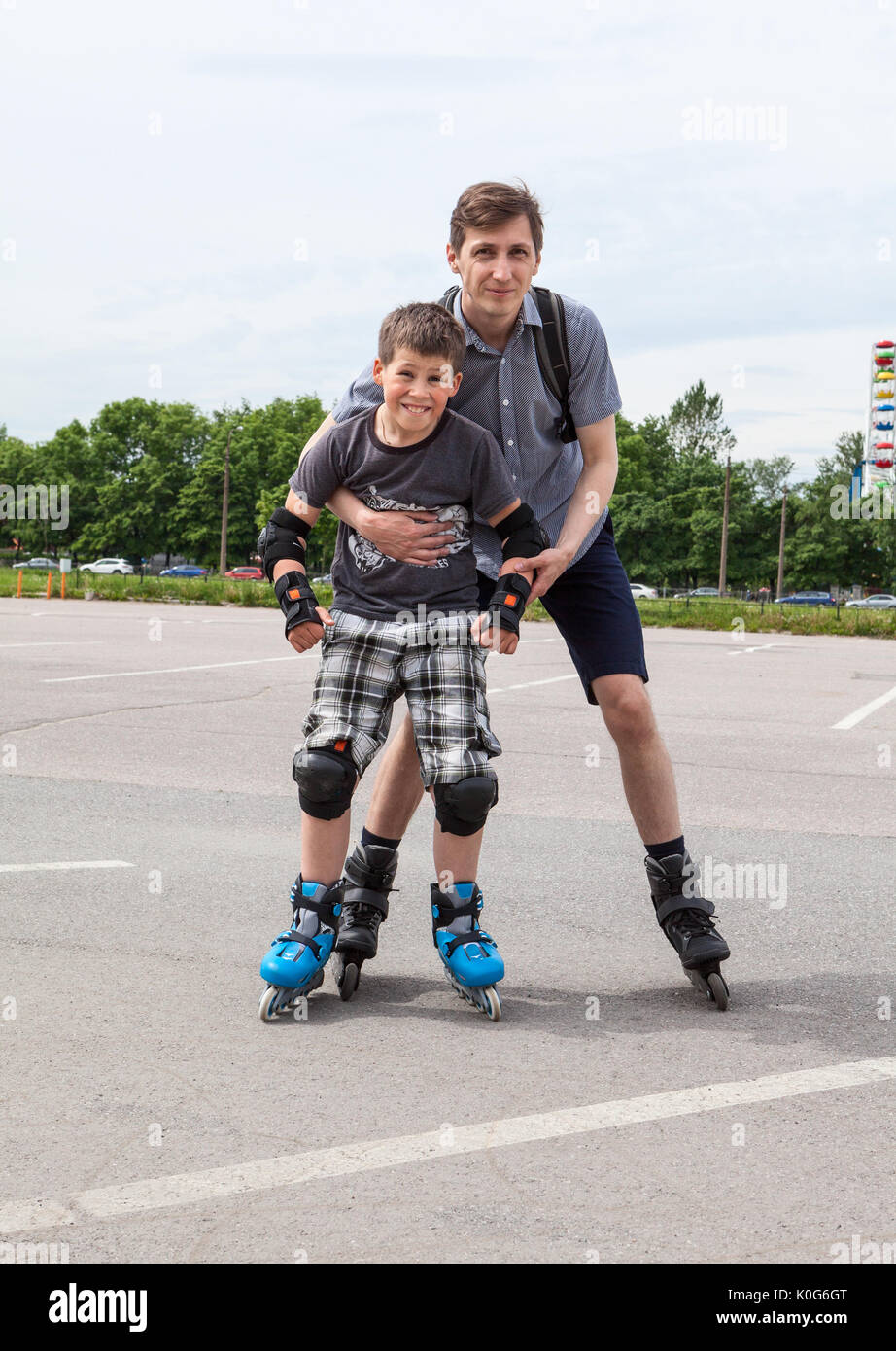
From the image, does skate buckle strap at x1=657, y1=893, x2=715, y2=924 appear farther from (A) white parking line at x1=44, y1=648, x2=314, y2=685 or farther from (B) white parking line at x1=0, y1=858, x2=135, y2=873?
(A) white parking line at x1=44, y1=648, x2=314, y2=685

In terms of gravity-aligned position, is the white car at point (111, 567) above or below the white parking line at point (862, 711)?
above

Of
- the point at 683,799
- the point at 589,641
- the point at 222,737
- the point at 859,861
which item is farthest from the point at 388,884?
the point at 222,737

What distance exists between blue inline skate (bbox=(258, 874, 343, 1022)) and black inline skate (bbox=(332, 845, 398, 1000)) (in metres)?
0.13

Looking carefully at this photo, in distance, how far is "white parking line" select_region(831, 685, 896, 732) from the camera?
10.5 meters

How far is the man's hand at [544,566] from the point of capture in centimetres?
345

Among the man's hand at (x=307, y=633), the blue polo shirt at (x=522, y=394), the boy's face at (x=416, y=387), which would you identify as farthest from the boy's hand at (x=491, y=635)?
the boy's face at (x=416, y=387)

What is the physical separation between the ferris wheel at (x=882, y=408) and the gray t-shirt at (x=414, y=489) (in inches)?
1358

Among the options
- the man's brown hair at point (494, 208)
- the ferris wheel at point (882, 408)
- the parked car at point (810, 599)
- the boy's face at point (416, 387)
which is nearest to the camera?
the boy's face at point (416, 387)

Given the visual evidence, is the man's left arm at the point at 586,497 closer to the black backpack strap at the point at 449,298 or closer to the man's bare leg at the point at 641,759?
the man's bare leg at the point at 641,759

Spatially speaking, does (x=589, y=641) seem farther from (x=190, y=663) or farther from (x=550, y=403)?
(x=190, y=663)

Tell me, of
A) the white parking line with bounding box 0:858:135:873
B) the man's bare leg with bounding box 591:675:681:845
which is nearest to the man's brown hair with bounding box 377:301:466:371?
the man's bare leg with bounding box 591:675:681:845

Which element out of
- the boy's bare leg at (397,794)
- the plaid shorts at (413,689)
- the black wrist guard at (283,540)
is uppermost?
the black wrist guard at (283,540)

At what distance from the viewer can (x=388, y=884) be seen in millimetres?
3836

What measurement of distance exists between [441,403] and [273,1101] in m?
1.69
